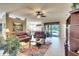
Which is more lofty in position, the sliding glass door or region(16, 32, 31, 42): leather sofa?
the sliding glass door

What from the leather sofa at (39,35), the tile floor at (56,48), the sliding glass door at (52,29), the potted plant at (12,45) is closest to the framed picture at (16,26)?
the potted plant at (12,45)

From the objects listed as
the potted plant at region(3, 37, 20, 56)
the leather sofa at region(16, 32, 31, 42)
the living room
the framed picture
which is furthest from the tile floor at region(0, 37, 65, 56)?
the framed picture

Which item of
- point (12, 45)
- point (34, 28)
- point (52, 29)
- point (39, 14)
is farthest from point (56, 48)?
point (12, 45)

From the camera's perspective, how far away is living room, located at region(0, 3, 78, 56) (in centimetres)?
274

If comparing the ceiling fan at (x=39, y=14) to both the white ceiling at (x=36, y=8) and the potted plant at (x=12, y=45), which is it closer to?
the white ceiling at (x=36, y=8)

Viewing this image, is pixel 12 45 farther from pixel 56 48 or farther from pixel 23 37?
pixel 56 48

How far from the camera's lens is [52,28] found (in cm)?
277

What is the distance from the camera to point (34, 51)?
9.18ft

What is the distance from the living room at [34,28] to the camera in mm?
2740

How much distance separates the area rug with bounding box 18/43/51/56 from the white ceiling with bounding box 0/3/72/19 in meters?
0.55

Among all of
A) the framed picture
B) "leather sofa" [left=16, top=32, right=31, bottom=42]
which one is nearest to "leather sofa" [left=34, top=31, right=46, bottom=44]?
"leather sofa" [left=16, top=32, right=31, bottom=42]

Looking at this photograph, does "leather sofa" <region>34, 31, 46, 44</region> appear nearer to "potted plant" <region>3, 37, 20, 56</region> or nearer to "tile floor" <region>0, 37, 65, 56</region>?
"tile floor" <region>0, 37, 65, 56</region>

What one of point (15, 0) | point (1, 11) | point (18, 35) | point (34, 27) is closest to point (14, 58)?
point (18, 35)

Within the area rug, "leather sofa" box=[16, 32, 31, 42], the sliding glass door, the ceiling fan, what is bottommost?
the area rug
